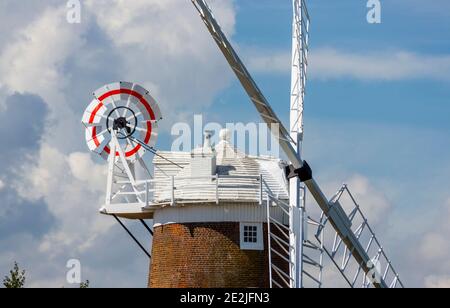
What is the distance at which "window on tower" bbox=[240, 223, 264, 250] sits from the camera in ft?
181

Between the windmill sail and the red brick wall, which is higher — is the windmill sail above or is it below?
above

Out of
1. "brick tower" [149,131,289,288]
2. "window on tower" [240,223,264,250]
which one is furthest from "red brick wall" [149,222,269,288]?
"window on tower" [240,223,264,250]

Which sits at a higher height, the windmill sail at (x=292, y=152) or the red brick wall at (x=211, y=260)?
the windmill sail at (x=292, y=152)

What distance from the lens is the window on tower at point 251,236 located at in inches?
2168

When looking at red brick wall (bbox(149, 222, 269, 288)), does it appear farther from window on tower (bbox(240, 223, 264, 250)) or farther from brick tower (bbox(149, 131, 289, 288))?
window on tower (bbox(240, 223, 264, 250))

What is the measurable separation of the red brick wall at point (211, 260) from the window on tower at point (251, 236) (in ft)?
0.64

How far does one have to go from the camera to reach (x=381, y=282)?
191ft

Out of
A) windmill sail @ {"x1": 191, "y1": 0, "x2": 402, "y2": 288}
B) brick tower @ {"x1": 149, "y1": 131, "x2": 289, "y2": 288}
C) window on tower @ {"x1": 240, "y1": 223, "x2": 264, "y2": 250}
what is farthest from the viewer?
window on tower @ {"x1": 240, "y1": 223, "x2": 264, "y2": 250}

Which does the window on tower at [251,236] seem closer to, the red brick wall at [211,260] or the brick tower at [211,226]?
the brick tower at [211,226]

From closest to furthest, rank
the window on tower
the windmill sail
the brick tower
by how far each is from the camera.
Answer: the windmill sail
the brick tower
the window on tower

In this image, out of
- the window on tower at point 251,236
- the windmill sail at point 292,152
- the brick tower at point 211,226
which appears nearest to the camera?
the windmill sail at point 292,152

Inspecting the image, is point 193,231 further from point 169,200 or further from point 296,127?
point 296,127

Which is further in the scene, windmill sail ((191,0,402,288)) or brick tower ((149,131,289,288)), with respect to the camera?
brick tower ((149,131,289,288))

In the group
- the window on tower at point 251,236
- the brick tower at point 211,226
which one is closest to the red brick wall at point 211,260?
the brick tower at point 211,226
